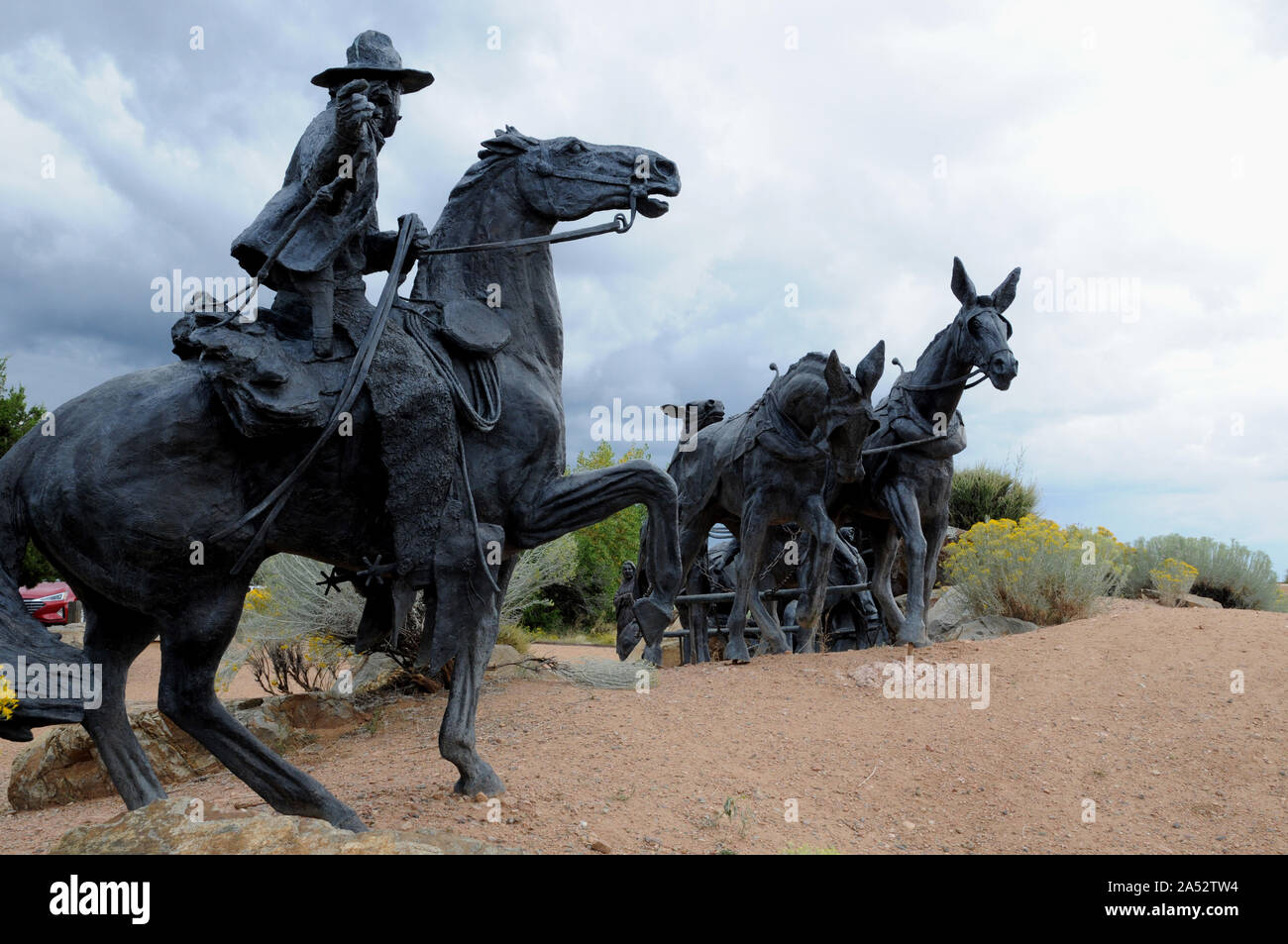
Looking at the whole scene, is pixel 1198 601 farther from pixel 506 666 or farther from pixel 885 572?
pixel 506 666

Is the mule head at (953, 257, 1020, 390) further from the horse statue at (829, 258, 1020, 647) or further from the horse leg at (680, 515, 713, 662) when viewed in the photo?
the horse leg at (680, 515, 713, 662)

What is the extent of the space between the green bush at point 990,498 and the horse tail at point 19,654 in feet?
62.6

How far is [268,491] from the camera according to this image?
4766 millimetres

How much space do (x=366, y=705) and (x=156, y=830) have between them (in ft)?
18.1

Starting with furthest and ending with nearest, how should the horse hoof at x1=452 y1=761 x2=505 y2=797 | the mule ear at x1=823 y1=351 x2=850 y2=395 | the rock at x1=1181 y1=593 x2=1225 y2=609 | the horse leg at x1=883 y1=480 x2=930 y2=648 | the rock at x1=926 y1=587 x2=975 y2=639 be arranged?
the rock at x1=1181 y1=593 x2=1225 y2=609, the rock at x1=926 y1=587 x2=975 y2=639, the horse leg at x1=883 y1=480 x2=930 y2=648, the mule ear at x1=823 y1=351 x2=850 y2=395, the horse hoof at x1=452 y1=761 x2=505 y2=797

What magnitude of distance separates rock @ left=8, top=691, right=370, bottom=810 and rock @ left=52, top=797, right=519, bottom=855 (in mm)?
3791

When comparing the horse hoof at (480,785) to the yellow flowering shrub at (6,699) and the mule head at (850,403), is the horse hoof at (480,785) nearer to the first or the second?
the yellow flowering shrub at (6,699)

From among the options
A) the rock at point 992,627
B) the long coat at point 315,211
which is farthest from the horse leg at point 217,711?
the rock at point 992,627

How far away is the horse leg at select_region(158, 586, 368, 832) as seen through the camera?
4.61 meters

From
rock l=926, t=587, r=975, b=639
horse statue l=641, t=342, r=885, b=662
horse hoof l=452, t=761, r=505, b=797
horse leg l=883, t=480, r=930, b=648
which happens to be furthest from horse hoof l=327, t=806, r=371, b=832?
rock l=926, t=587, r=975, b=639

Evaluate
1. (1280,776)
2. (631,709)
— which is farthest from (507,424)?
(1280,776)

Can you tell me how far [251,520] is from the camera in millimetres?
4664

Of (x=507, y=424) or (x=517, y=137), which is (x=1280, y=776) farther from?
(x=517, y=137)

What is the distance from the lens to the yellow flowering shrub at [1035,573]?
41.2 ft
